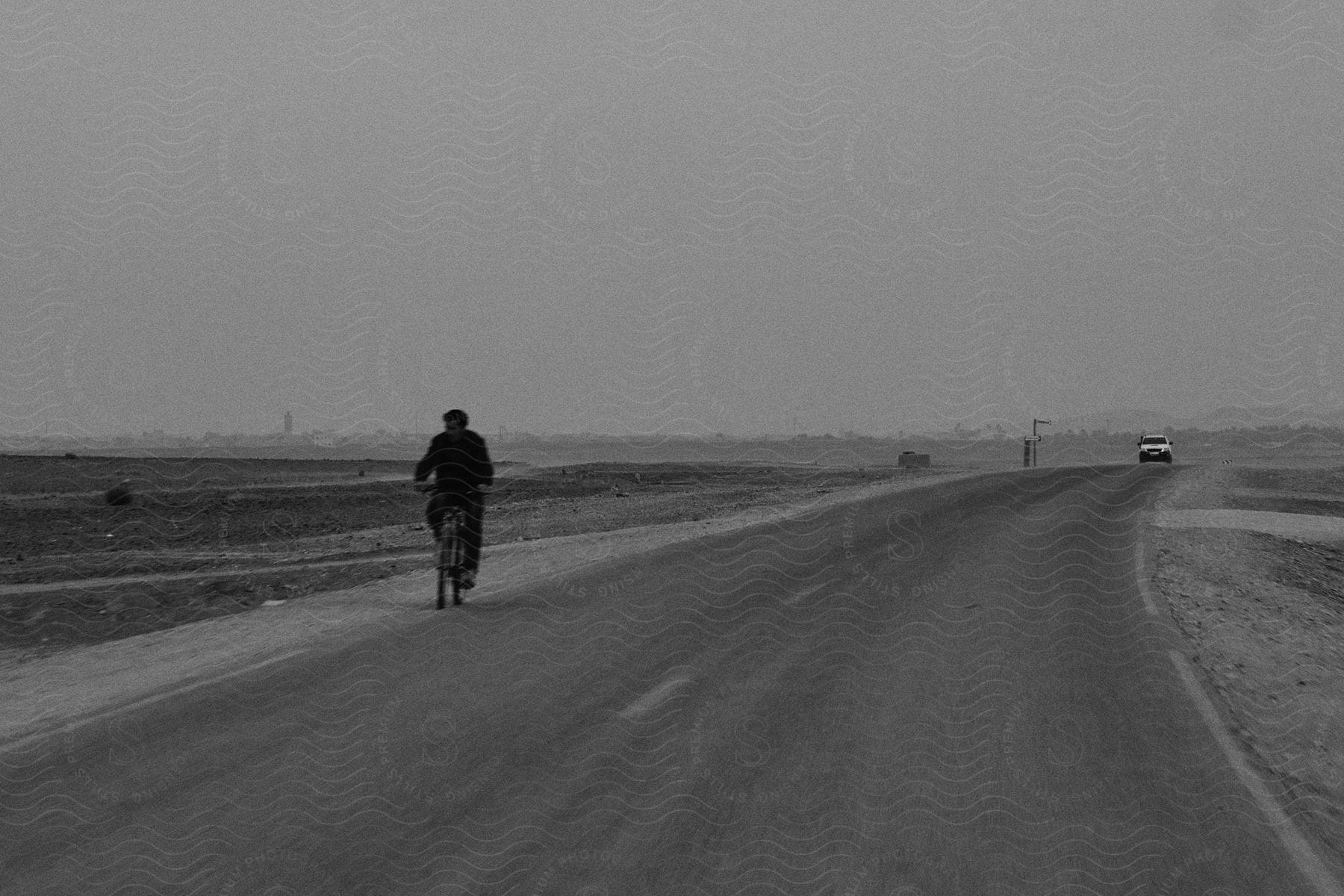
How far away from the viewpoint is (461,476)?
1078cm

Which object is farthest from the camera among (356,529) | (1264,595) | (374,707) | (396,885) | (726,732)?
(356,529)

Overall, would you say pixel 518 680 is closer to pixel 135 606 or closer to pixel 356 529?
pixel 135 606

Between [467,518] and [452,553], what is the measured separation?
44 cm

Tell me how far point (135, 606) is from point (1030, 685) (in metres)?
12.1

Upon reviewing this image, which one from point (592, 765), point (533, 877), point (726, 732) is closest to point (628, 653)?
point (726, 732)

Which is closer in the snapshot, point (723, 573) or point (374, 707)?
point (374, 707)

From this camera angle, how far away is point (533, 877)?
163 inches

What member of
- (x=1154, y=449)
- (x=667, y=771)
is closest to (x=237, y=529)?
(x=667, y=771)

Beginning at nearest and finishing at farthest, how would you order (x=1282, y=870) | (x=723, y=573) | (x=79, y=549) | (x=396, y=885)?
1. (x=396, y=885)
2. (x=1282, y=870)
3. (x=723, y=573)
4. (x=79, y=549)

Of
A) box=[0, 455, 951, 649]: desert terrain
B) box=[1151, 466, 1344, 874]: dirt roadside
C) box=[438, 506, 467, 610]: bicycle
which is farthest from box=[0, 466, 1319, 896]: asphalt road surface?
box=[0, 455, 951, 649]: desert terrain

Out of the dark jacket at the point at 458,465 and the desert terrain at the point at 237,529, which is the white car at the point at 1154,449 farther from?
the dark jacket at the point at 458,465

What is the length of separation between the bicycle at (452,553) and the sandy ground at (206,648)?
1.20ft

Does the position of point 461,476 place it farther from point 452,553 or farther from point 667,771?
point 667,771

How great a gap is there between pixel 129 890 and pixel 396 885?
1.16 meters
